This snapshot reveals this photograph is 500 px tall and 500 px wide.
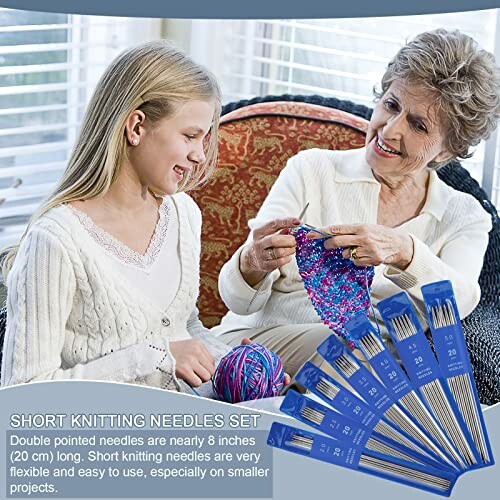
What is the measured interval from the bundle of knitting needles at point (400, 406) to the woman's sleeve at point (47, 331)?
23cm

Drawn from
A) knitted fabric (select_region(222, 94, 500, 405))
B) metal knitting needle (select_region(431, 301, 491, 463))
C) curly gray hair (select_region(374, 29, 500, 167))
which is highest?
curly gray hair (select_region(374, 29, 500, 167))

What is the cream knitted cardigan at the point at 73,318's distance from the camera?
1.12 metres

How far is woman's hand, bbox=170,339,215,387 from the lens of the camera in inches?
45.1

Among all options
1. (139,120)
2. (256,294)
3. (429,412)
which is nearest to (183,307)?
(256,294)

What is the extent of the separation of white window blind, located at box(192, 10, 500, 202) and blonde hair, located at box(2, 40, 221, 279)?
1.02 m

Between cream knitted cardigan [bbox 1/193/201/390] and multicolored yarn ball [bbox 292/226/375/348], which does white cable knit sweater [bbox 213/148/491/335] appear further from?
cream knitted cardigan [bbox 1/193/201/390]

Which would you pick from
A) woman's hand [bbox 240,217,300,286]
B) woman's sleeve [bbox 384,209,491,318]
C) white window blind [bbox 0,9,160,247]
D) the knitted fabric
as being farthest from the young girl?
white window blind [bbox 0,9,160,247]

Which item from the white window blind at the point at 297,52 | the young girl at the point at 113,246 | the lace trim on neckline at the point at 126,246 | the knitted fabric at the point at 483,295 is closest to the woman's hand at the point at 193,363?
the young girl at the point at 113,246

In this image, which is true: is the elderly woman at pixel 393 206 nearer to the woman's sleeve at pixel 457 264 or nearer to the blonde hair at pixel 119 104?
the woman's sleeve at pixel 457 264

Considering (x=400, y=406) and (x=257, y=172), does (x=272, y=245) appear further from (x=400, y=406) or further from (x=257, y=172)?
(x=257, y=172)

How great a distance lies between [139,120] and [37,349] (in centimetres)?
29

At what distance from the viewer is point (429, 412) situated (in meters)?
0.96

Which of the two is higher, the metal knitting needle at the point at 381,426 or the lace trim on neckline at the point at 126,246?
the lace trim on neckline at the point at 126,246

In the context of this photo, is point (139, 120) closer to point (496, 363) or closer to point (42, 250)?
point (42, 250)
